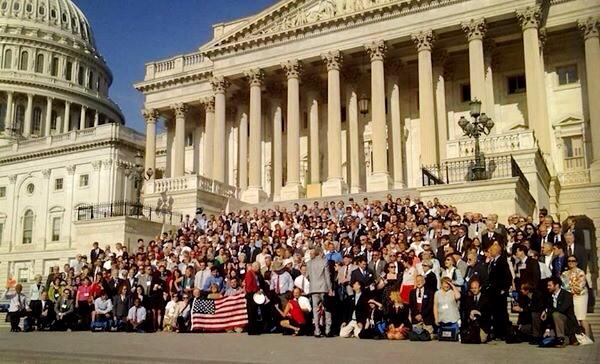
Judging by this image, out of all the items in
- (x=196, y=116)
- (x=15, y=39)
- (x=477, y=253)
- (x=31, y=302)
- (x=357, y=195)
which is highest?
(x=15, y=39)

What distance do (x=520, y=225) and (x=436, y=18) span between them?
839 inches

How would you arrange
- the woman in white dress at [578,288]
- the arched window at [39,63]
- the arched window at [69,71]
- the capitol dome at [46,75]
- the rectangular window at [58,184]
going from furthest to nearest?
the arched window at [69,71]
the arched window at [39,63]
the capitol dome at [46,75]
the rectangular window at [58,184]
the woman in white dress at [578,288]

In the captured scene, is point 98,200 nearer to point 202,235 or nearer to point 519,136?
point 202,235

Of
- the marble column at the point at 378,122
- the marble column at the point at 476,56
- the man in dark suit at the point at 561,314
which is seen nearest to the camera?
the man in dark suit at the point at 561,314

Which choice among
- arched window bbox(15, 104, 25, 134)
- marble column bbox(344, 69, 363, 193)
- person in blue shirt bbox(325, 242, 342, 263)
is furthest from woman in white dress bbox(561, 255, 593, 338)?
arched window bbox(15, 104, 25, 134)

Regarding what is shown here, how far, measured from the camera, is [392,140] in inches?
1484

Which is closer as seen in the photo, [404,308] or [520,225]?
[404,308]

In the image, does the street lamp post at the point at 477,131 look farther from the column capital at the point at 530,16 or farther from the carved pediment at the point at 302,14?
the carved pediment at the point at 302,14

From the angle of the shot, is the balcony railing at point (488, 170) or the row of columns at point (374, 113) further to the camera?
the row of columns at point (374, 113)

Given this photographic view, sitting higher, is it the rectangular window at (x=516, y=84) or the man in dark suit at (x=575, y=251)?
the rectangular window at (x=516, y=84)

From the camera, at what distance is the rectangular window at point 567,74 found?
117 feet

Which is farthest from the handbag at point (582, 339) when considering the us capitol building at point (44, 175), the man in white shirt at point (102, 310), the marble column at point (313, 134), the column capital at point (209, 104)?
the us capitol building at point (44, 175)

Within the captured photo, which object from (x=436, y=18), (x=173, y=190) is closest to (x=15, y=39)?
(x=173, y=190)

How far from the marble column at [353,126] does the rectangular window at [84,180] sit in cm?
3385
